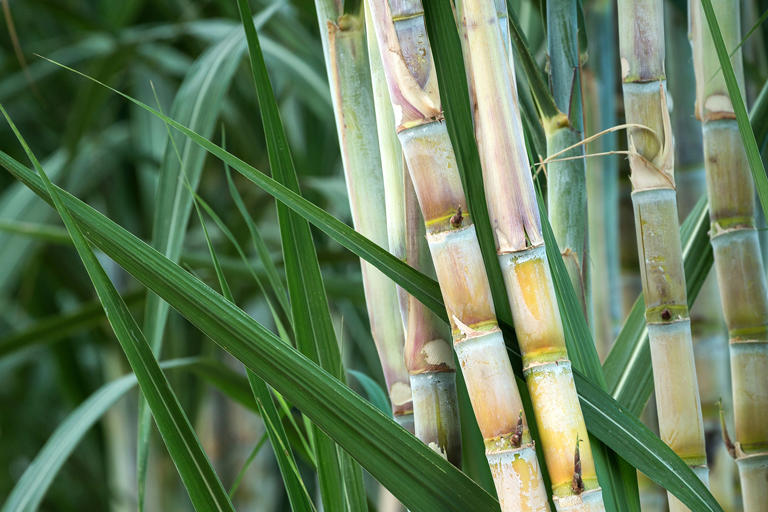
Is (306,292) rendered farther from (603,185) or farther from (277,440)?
(603,185)

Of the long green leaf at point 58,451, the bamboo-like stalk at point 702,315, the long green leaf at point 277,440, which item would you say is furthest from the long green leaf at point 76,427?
the bamboo-like stalk at point 702,315

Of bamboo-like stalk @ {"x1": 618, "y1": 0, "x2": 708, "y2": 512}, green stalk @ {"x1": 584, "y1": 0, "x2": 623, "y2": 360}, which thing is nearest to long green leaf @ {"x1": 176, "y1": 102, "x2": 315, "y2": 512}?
bamboo-like stalk @ {"x1": 618, "y1": 0, "x2": 708, "y2": 512}

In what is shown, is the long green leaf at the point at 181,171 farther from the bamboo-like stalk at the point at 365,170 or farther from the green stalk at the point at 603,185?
the green stalk at the point at 603,185

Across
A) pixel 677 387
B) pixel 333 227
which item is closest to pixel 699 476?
pixel 677 387

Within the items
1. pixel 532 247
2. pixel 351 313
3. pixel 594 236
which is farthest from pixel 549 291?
pixel 351 313

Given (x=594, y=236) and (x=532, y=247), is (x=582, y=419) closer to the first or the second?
(x=532, y=247)

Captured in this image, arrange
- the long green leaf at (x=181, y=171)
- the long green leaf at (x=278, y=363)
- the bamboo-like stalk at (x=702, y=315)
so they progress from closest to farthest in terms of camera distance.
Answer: the long green leaf at (x=278, y=363) < the long green leaf at (x=181, y=171) < the bamboo-like stalk at (x=702, y=315)

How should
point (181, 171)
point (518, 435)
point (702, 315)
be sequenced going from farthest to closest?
point (702, 315)
point (181, 171)
point (518, 435)
